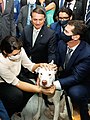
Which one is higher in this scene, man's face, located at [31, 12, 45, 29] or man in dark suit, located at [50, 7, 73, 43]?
man's face, located at [31, 12, 45, 29]

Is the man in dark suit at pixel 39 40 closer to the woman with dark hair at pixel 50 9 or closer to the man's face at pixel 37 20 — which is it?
the man's face at pixel 37 20

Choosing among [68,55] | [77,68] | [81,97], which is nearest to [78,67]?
[77,68]

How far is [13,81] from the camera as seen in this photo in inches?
119

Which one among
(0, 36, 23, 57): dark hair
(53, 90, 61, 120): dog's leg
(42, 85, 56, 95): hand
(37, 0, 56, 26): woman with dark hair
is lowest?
(53, 90, 61, 120): dog's leg

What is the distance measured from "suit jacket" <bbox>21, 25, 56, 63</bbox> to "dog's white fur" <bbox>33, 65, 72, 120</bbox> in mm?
558

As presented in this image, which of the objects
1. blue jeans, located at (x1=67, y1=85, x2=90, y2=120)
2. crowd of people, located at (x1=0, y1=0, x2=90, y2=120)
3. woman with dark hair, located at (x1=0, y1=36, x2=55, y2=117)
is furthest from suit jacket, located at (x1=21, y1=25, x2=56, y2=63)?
blue jeans, located at (x1=67, y1=85, x2=90, y2=120)

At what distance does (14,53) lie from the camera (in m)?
2.91

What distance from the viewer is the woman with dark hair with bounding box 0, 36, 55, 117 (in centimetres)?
290

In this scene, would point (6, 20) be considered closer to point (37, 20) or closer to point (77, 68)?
point (37, 20)

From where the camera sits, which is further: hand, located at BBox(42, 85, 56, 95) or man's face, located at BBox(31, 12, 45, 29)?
man's face, located at BBox(31, 12, 45, 29)

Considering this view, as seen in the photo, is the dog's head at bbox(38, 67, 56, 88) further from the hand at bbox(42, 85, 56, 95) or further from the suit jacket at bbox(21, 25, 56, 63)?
the suit jacket at bbox(21, 25, 56, 63)

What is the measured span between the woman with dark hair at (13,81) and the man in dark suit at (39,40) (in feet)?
1.36

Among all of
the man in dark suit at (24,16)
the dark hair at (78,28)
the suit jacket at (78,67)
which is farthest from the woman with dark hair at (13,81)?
the man in dark suit at (24,16)

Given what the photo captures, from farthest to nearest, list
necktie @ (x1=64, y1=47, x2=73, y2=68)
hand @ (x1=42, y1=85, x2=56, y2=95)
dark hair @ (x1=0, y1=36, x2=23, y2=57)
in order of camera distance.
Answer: necktie @ (x1=64, y1=47, x2=73, y2=68) → hand @ (x1=42, y1=85, x2=56, y2=95) → dark hair @ (x1=0, y1=36, x2=23, y2=57)
